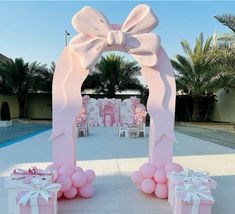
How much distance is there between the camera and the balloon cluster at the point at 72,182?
9.42 ft

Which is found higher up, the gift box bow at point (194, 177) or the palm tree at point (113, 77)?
the palm tree at point (113, 77)

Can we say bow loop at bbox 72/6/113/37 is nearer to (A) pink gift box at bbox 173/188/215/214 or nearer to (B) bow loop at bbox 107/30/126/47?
(B) bow loop at bbox 107/30/126/47

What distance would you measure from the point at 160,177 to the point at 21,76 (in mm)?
15934

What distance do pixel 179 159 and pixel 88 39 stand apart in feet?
11.3

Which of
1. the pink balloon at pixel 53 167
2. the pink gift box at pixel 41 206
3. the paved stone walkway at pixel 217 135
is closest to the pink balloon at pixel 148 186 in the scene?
the pink balloon at pixel 53 167

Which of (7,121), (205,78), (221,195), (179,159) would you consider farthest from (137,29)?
(205,78)

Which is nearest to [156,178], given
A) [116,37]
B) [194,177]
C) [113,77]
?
[194,177]

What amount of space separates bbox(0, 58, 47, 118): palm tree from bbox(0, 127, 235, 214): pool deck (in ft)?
36.5

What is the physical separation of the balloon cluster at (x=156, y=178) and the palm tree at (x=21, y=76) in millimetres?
15399

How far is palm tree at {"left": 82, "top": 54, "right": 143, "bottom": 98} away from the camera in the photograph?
1708 cm

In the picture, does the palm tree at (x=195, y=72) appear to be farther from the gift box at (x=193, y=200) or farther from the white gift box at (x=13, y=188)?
the white gift box at (x=13, y=188)

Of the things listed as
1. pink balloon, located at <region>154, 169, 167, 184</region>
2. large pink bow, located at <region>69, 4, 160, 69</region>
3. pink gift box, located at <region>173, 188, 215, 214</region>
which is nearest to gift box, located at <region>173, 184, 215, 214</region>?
pink gift box, located at <region>173, 188, 215, 214</region>

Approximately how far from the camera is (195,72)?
15438 mm

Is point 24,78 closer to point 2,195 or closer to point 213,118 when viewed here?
point 213,118
